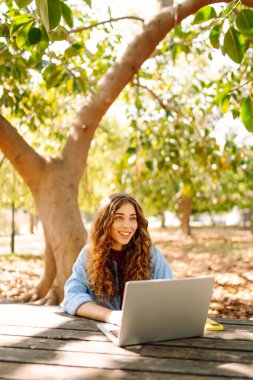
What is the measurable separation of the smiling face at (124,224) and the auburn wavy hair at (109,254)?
0.09ft

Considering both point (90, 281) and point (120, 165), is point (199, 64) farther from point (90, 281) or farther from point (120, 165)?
point (90, 281)

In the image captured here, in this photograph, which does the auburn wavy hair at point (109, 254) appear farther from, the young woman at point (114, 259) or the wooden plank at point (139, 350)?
the wooden plank at point (139, 350)

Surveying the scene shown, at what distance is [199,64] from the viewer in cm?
985

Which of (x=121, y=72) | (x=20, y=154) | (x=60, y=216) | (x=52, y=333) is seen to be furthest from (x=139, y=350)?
(x=121, y=72)

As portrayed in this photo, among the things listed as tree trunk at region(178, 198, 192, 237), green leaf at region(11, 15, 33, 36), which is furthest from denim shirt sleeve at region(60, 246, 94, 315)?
tree trunk at region(178, 198, 192, 237)

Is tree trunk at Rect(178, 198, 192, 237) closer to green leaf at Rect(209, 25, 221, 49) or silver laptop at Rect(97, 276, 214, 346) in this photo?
green leaf at Rect(209, 25, 221, 49)

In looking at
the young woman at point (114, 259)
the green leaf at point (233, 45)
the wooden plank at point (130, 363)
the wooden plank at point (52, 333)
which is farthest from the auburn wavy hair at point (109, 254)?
the green leaf at point (233, 45)

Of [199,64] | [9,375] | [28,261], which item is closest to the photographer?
[9,375]

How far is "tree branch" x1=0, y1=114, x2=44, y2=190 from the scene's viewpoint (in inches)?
190

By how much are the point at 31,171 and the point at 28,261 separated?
271 inches

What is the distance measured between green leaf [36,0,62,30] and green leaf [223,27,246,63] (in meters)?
0.88

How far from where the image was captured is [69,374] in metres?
1.73

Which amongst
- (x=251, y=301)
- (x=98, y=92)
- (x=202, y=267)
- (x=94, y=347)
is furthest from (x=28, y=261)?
(x=94, y=347)

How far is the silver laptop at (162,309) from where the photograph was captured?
1.92 metres
